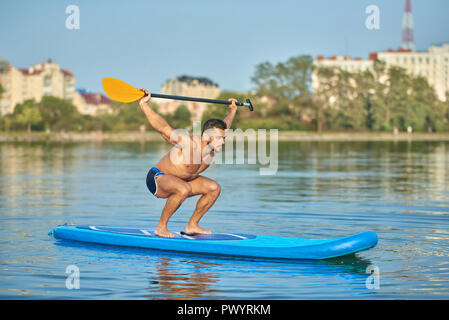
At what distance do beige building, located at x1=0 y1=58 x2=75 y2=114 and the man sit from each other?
16835 centimetres

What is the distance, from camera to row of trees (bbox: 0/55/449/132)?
119 meters

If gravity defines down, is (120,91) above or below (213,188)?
above

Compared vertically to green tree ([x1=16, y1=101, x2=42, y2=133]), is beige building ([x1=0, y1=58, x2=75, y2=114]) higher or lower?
higher

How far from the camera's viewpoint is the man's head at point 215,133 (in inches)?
419

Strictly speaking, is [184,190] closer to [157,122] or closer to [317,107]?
[157,122]

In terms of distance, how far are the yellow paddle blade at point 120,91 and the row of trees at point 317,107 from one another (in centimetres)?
10341

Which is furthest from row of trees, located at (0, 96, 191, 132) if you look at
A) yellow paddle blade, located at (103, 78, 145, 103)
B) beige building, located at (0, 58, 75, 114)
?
yellow paddle blade, located at (103, 78, 145, 103)

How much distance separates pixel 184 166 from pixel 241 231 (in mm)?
2250

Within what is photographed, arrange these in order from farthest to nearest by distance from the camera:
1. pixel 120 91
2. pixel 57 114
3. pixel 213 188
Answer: pixel 57 114
pixel 120 91
pixel 213 188

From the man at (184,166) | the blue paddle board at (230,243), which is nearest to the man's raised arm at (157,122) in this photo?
the man at (184,166)

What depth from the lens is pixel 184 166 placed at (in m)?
10.8

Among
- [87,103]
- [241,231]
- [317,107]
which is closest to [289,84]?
[317,107]

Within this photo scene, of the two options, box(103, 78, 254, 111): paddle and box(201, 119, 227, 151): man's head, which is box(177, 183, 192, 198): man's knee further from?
box(103, 78, 254, 111): paddle
